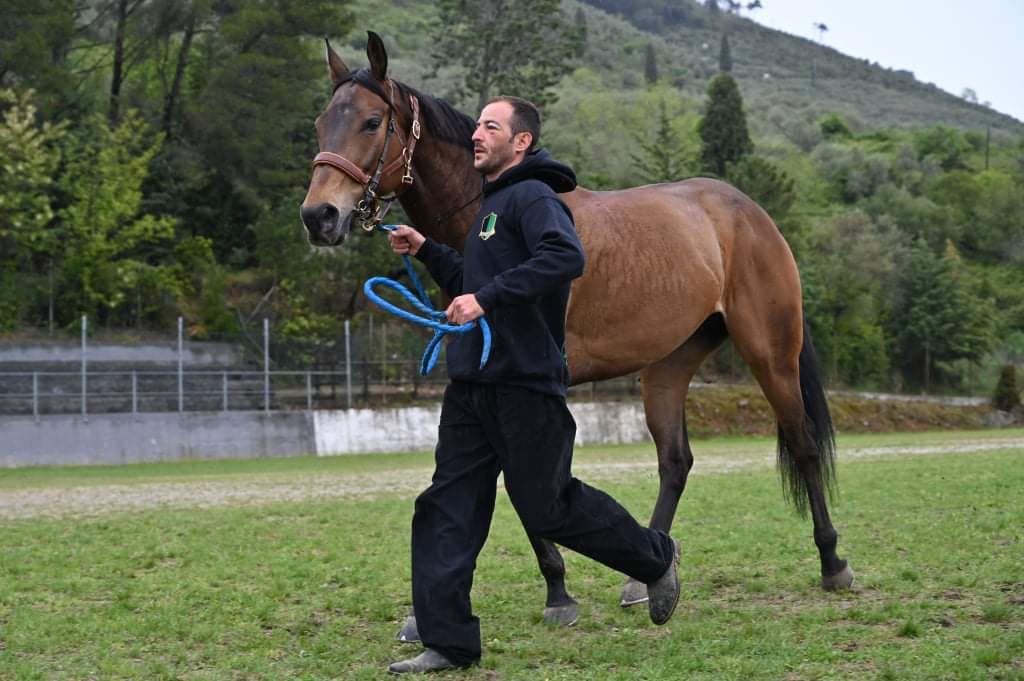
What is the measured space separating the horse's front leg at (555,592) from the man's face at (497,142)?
1996 mm

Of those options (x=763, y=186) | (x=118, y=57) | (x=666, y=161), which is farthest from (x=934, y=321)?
(x=118, y=57)

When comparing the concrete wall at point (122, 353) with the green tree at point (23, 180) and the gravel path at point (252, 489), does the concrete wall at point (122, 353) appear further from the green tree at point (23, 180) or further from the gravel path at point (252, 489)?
the gravel path at point (252, 489)

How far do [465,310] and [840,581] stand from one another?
132 inches

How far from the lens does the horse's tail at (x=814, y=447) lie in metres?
7.99

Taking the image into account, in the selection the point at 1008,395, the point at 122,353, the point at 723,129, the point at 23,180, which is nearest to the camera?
the point at 122,353

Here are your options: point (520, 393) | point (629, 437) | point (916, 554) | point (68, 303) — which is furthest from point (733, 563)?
point (68, 303)

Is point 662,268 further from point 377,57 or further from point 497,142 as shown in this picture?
point 377,57

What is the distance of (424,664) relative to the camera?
5.20 m

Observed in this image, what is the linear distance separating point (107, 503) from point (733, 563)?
9.28 m

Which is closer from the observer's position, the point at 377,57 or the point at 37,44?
the point at 377,57

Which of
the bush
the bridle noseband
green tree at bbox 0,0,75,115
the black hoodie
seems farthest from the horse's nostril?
the bush

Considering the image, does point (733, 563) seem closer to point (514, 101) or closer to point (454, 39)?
point (514, 101)

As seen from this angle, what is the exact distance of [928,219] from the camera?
86125mm

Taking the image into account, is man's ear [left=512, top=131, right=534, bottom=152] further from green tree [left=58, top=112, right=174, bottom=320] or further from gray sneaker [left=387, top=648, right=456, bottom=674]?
green tree [left=58, top=112, right=174, bottom=320]
